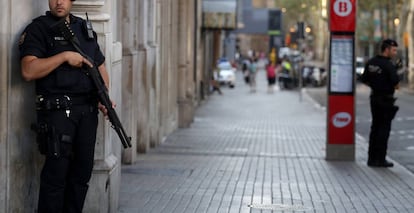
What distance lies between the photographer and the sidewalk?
942 centimetres

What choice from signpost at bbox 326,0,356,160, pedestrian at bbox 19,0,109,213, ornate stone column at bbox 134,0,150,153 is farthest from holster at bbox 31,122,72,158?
signpost at bbox 326,0,356,160

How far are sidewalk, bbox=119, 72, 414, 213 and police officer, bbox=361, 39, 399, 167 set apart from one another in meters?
0.38

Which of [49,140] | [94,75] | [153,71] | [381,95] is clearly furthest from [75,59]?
[153,71]

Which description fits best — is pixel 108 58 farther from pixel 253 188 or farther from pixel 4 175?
pixel 253 188

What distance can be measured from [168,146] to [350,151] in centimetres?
376

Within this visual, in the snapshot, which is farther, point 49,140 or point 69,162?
point 69,162

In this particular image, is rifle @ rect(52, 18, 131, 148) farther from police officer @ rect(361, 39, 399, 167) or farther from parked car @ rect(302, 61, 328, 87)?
parked car @ rect(302, 61, 328, 87)

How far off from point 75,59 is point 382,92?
24.5 ft

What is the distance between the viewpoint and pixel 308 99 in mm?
42094

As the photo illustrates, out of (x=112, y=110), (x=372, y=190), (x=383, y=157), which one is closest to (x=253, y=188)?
(x=372, y=190)

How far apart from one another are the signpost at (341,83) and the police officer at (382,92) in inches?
35.2

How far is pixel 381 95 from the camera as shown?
13227mm

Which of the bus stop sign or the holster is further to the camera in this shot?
the bus stop sign

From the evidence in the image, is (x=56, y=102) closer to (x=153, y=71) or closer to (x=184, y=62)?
(x=153, y=71)
